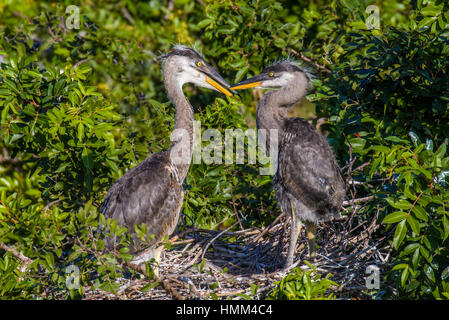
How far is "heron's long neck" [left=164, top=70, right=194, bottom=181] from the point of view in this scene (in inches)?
206

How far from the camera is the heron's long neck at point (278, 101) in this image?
5.34 metres

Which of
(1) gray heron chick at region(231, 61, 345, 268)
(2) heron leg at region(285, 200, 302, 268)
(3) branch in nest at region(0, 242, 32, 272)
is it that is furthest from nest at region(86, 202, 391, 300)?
(3) branch in nest at region(0, 242, 32, 272)

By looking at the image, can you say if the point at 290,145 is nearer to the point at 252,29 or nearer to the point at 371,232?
the point at 371,232

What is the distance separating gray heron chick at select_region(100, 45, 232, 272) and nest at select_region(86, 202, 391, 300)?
37cm

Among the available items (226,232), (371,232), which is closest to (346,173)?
(371,232)

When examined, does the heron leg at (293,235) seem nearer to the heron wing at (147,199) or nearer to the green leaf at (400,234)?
the heron wing at (147,199)

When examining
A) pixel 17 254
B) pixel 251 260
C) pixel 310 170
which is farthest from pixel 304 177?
pixel 17 254

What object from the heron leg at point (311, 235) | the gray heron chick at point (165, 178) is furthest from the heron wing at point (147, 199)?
the heron leg at point (311, 235)

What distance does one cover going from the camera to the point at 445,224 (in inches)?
142

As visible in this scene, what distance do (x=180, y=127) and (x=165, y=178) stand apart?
0.62 metres

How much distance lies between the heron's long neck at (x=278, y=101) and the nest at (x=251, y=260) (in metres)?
0.99

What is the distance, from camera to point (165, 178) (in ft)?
16.4

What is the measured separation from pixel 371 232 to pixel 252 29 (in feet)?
8.46

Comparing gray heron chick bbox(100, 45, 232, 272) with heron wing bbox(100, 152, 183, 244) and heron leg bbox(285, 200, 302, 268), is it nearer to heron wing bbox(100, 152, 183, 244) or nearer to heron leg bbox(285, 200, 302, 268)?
heron wing bbox(100, 152, 183, 244)
